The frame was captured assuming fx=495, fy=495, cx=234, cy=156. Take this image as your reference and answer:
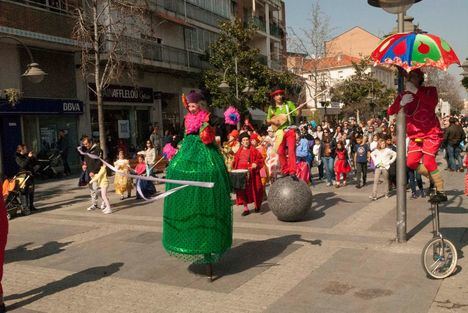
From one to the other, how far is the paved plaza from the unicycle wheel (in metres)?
0.10

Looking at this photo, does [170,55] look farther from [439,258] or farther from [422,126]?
[439,258]

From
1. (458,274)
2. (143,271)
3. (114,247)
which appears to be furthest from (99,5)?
(458,274)

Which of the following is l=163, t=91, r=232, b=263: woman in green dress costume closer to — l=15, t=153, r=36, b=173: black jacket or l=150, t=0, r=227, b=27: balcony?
l=15, t=153, r=36, b=173: black jacket

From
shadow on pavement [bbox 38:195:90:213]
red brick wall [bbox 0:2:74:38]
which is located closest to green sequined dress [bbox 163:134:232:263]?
shadow on pavement [bbox 38:195:90:213]

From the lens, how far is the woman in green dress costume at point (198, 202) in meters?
5.51

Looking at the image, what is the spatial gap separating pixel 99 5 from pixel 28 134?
635 cm

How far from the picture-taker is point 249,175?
1002cm

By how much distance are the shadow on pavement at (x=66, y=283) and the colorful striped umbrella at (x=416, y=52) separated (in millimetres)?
4314

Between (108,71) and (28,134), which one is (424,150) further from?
(28,134)

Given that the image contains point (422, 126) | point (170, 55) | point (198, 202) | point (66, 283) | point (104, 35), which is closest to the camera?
point (198, 202)

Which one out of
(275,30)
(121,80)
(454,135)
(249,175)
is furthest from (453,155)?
(275,30)

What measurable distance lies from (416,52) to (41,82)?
17429 millimetres

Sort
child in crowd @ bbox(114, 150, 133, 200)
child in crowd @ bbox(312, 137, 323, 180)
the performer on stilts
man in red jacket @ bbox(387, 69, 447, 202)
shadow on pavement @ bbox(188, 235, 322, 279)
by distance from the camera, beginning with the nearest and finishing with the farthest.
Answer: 1. man in red jacket @ bbox(387, 69, 447, 202)
2. shadow on pavement @ bbox(188, 235, 322, 279)
3. the performer on stilts
4. child in crowd @ bbox(114, 150, 133, 200)
5. child in crowd @ bbox(312, 137, 323, 180)

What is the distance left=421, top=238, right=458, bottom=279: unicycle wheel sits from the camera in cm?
545
